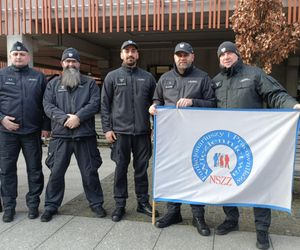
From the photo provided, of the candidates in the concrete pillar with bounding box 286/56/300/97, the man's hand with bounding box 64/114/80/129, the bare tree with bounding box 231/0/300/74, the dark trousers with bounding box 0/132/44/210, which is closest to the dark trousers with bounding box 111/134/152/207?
the man's hand with bounding box 64/114/80/129

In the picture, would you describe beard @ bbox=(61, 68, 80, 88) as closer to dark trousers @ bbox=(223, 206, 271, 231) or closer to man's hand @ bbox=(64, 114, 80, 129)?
man's hand @ bbox=(64, 114, 80, 129)

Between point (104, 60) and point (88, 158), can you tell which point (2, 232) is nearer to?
point (88, 158)

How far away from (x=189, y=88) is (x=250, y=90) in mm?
672

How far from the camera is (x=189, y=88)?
416 centimetres

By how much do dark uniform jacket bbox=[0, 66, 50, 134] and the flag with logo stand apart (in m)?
1.56

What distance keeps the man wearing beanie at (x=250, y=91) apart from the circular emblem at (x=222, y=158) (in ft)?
1.15

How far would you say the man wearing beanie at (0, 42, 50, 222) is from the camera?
178 inches

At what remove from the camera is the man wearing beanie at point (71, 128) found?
447 centimetres

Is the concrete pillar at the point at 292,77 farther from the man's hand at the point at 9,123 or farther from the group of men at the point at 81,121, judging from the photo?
the man's hand at the point at 9,123

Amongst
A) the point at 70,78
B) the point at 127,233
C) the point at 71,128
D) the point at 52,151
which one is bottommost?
the point at 127,233

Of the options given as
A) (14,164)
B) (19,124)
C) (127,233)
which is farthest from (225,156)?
(14,164)

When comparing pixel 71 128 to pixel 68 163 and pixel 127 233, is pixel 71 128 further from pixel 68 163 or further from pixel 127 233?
pixel 127 233

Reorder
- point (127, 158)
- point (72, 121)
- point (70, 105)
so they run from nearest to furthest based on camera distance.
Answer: point (72, 121)
point (70, 105)
point (127, 158)

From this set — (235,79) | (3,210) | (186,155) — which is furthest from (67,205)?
(235,79)
